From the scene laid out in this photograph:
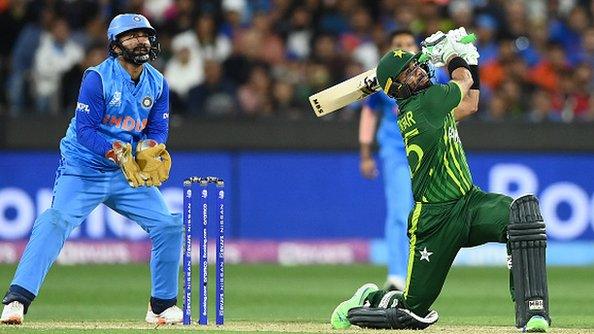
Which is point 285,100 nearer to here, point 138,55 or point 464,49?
point 138,55

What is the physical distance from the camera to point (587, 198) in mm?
13750

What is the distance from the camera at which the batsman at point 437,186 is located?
7273 millimetres

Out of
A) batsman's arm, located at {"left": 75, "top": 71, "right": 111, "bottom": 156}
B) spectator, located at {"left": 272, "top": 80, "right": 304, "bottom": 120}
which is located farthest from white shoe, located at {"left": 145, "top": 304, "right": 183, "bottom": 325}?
spectator, located at {"left": 272, "top": 80, "right": 304, "bottom": 120}

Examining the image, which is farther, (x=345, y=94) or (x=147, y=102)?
(x=147, y=102)

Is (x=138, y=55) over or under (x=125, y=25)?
under

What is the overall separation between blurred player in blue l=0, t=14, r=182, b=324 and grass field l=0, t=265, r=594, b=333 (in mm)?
290

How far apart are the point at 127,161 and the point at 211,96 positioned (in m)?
6.70

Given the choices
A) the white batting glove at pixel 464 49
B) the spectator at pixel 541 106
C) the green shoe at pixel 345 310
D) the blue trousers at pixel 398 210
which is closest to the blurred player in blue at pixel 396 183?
the blue trousers at pixel 398 210

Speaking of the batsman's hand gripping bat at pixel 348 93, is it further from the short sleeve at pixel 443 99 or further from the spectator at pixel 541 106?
the spectator at pixel 541 106

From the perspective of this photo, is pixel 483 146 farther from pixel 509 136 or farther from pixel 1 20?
pixel 1 20

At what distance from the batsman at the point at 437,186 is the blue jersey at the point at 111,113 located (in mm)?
1363

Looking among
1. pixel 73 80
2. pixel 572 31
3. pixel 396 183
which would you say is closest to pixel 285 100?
pixel 73 80

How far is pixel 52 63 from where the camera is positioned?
14273 millimetres

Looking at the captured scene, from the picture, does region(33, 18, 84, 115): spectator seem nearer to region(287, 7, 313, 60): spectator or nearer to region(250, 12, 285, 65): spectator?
region(250, 12, 285, 65): spectator
